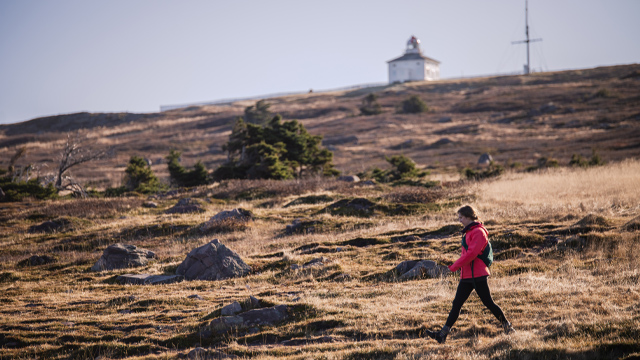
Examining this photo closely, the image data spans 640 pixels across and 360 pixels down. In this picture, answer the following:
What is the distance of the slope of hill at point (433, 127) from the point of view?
151ft

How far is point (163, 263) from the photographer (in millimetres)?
14992

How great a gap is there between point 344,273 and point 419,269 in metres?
1.85

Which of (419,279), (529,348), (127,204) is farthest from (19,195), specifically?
(529,348)

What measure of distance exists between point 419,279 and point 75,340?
713cm

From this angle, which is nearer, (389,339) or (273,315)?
(389,339)

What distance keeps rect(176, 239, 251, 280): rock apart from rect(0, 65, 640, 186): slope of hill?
2624cm

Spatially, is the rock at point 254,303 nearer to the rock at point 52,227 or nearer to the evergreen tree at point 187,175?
the rock at point 52,227

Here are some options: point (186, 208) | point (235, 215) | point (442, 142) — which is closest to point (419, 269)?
point (235, 215)

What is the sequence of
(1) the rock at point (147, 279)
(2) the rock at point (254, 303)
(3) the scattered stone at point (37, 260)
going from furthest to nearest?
(3) the scattered stone at point (37, 260) → (1) the rock at point (147, 279) → (2) the rock at point (254, 303)

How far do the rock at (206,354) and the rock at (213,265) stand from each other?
556cm

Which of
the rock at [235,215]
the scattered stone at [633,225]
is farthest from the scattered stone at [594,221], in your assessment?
the rock at [235,215]

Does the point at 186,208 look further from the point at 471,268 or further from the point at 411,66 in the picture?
the point at 411,66

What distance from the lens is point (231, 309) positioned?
9008mm

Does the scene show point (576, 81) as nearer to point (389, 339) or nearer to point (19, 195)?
point (19, 195)
